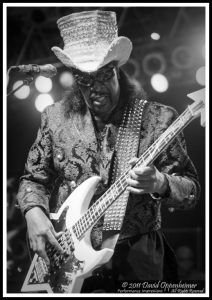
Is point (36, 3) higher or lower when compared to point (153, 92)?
higher

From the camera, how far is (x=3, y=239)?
2898 millimetres

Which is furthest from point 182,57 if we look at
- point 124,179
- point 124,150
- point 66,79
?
point 124,179

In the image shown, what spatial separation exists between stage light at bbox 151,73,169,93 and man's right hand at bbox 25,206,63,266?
3.94ft

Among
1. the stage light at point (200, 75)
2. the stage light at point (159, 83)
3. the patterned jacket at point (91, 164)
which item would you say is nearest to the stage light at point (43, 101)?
the patterned jacket at point (91, 164)

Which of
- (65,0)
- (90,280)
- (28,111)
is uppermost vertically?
(65,0)

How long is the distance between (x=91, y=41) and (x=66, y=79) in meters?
0.81

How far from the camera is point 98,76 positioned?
2535 mm

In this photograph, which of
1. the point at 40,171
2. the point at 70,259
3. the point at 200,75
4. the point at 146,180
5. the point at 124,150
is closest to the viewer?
the point at 146,180

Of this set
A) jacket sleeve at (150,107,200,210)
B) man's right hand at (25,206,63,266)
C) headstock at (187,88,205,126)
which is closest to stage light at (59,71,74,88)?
jacket sleeve at (150,107,200,210)

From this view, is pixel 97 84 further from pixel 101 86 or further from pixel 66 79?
pixel 66 79

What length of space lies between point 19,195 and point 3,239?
35 cm

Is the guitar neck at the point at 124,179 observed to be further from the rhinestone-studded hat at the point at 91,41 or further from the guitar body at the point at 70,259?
the rhinestone-studded hat at the point at 91,41

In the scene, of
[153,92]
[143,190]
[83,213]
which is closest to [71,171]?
[83,213]

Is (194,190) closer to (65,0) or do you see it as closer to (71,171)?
(71,171)
